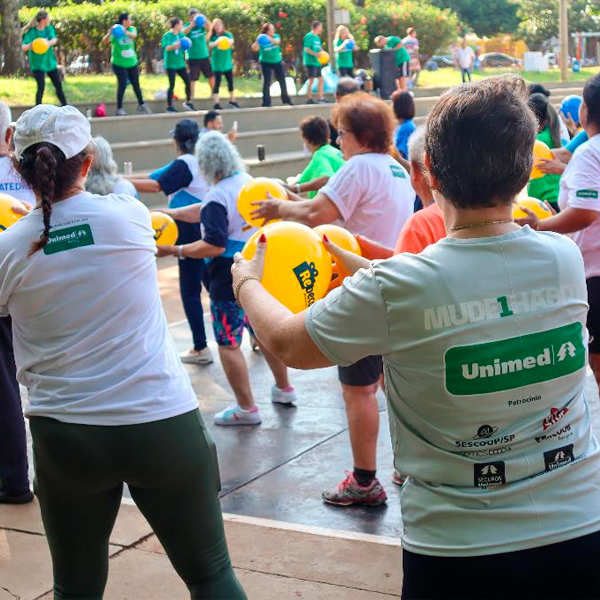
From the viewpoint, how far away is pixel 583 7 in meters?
61.3

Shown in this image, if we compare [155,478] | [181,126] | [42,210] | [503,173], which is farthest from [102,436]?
[181,126]

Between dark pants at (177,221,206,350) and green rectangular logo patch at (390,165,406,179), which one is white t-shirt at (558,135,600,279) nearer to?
green rectangular logo patch at (390,165,406,179)

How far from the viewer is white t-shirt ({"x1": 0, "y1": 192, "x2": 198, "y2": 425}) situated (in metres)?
3.12

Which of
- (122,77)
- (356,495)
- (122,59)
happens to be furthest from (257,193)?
(122,59)

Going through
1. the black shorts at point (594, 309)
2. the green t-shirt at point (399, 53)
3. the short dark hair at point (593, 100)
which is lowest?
the black shorts at point (594, 309)

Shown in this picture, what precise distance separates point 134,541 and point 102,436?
6.19ft

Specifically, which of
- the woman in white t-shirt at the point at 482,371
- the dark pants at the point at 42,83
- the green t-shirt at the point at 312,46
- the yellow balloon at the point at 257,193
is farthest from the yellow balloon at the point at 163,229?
the green t-shirt at the point at 312,46

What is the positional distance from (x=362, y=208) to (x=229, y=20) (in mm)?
24333

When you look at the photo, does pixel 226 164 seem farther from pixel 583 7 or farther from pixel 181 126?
pixel 583 7

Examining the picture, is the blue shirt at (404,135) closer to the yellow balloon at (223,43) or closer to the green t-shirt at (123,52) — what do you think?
the green t-shirt at (123,52)

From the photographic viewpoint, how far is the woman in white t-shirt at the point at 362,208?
5148 millimetres

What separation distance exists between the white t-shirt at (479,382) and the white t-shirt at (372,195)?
3.14 metres

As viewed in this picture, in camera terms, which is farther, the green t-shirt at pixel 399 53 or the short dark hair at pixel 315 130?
the green t-shirt at pixel 399 53

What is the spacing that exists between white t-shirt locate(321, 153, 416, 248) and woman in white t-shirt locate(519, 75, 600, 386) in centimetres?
77
